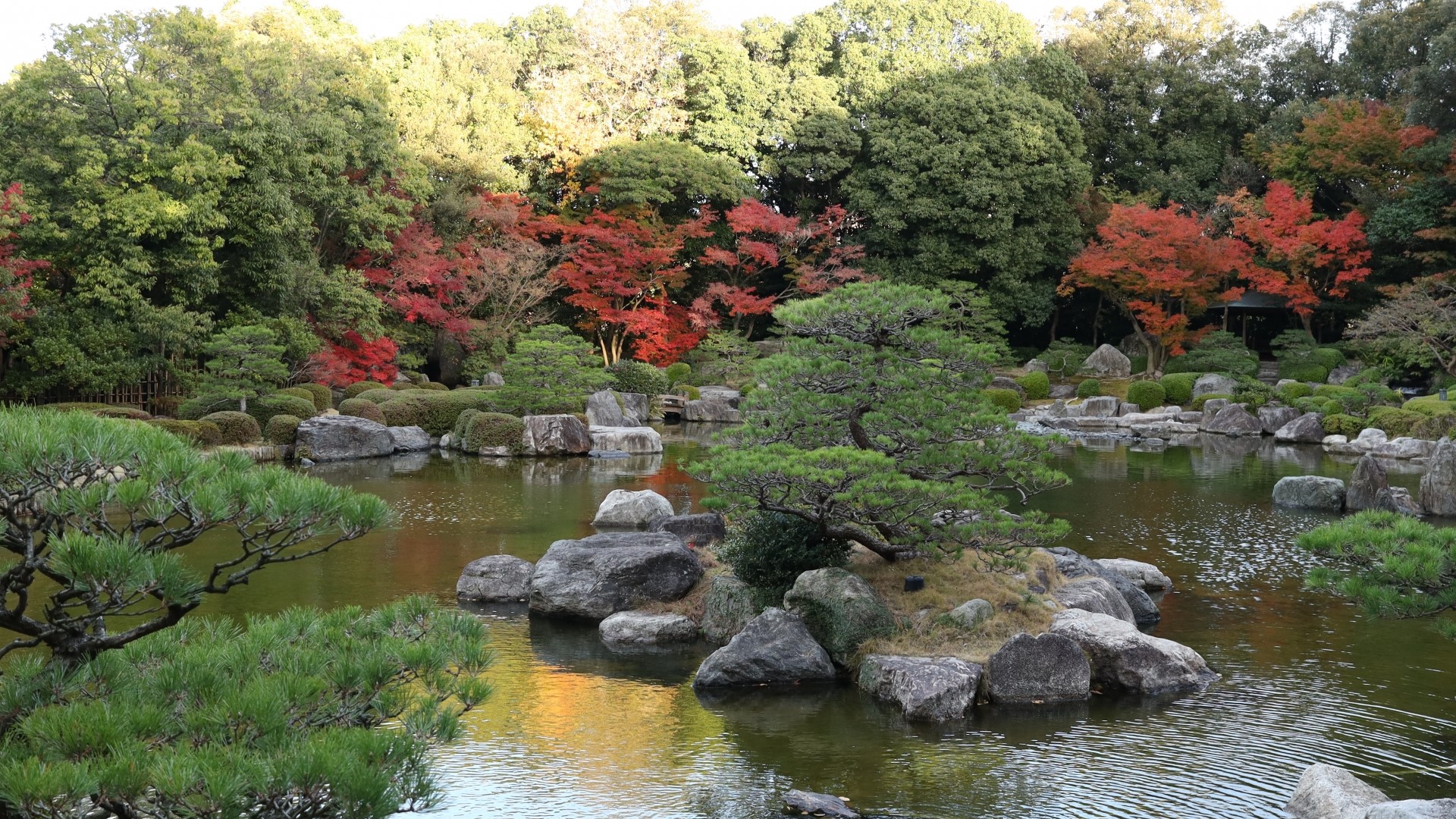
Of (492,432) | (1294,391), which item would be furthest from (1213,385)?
(492,432)

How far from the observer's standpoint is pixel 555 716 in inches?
281

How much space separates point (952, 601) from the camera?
27.9 feet

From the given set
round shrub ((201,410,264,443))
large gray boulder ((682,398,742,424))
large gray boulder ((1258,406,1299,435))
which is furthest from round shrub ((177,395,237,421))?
large gray boulder ((1258,406,1299,435))

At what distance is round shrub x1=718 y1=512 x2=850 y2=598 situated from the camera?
8.63 metres

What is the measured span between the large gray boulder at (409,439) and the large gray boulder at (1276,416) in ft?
60.3

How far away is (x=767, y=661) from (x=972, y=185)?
25368 millimetres

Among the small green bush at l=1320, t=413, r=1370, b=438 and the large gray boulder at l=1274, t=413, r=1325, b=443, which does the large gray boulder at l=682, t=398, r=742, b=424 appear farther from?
the small green bush at l=1320, t=413, r=1370, b=438

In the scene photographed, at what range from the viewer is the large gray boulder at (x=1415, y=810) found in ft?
16.0

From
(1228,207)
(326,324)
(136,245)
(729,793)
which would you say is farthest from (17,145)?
(1228,207)

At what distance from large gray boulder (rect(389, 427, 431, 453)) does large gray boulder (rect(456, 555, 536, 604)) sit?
10660 mm

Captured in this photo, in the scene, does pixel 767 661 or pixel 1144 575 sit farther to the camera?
pixel 1144 575

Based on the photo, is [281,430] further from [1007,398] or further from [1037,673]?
[1007,398]

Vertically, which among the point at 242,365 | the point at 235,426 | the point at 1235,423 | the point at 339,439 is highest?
the point at 242,365

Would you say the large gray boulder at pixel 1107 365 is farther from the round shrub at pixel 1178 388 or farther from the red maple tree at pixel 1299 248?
the red maple tree at pixel 1299 248
